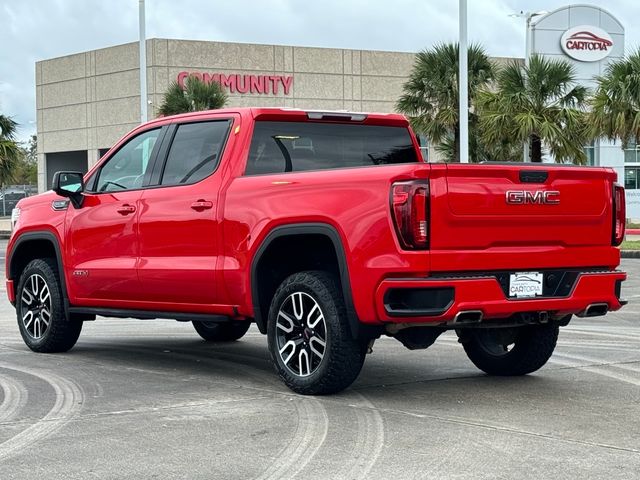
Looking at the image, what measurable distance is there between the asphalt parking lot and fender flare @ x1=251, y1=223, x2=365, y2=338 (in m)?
0.57

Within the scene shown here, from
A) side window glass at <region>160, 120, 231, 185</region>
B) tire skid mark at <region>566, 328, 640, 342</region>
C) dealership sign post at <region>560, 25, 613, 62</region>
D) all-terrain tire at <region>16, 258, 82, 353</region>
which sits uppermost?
dealership sign post at <region>560, 25, 613, 62</region>

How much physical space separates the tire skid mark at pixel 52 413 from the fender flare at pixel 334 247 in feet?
4.66

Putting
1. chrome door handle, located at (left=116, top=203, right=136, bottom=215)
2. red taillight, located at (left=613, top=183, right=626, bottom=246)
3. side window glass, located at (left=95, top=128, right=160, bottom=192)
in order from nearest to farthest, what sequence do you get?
red taillight, located at (left=613, top=183, right=626, bottom=246) → chrome door handle, located at (left=116, top=203, right=136, bottom=215) → side window glass, located at (left=95, top=128, right=160, bottom=192)

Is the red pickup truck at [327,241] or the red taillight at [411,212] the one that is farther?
the red pickup truck at [327,241]

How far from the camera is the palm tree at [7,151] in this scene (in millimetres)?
42312

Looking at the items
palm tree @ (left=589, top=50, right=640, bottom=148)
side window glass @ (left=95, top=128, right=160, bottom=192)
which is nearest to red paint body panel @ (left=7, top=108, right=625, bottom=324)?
side window glass @ (left=95, top=128, right=160, bottom=192)


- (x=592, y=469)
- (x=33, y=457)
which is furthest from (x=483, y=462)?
(x=33, y=457)

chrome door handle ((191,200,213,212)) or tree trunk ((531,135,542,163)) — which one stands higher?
tree trunk ((531,135,542,163))

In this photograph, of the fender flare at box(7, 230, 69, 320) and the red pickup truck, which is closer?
the red pickup truck

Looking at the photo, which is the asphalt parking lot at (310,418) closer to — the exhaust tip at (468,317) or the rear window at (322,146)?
the exhaust tip at (468,317)

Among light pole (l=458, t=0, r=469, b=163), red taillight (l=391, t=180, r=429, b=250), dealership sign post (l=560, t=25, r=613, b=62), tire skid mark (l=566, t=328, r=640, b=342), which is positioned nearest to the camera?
red taillight (l=391, t=180, r=429, b=250)

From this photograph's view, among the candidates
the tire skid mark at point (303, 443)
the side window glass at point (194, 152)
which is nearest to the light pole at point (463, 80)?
the side window glass at point (194, 152)

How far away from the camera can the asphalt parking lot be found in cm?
591

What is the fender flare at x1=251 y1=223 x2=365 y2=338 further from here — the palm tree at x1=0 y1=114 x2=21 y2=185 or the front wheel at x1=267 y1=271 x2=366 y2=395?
the palm tree at x1=0 y1=114 x2=21 y2=185
